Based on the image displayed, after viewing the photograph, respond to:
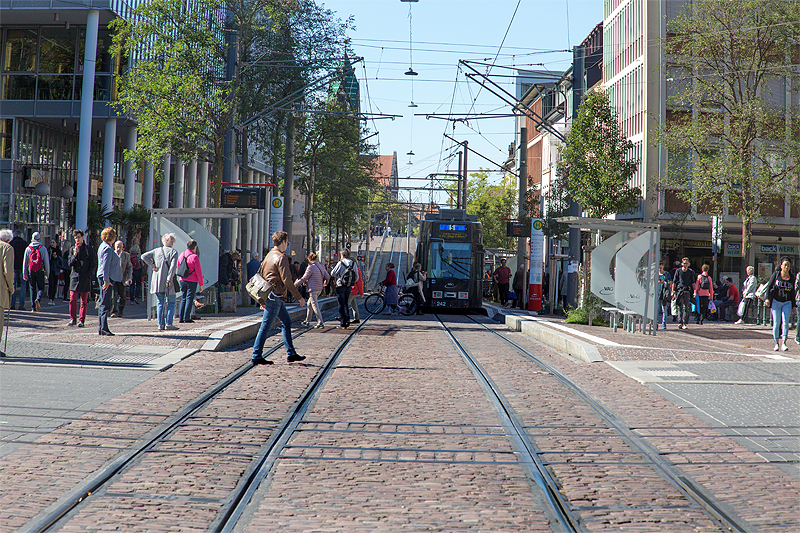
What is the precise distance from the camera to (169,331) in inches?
618

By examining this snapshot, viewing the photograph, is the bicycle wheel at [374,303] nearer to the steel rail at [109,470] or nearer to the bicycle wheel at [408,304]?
the bicycle wheel at [408,304]

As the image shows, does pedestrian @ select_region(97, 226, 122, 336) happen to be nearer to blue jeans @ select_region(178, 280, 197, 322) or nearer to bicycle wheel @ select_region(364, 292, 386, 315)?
blue jeans @ select_region(178, 280, 197, 322)

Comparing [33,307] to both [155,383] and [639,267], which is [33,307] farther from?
[639,267]

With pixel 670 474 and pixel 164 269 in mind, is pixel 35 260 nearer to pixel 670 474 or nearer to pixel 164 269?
pixel 164 269

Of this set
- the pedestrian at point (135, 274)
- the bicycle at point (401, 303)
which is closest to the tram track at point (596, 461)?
the pedestrian at point (135, 274)

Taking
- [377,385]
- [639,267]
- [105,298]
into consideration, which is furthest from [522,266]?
[377,385]

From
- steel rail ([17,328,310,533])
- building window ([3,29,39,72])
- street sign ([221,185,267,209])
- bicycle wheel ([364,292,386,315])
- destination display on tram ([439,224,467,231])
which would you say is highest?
building window ([3,29,39,72])

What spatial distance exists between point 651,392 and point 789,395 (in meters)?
1.64

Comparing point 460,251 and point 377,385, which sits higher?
point 460,251

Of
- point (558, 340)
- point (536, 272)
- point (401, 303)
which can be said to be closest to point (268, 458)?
point (558, 340)

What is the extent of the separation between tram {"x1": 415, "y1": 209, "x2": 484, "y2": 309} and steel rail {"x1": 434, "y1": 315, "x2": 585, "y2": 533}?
19.0 m

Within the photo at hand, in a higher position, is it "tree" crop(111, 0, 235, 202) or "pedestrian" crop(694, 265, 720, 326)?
"tree" crop(111, 0, 235, 202)

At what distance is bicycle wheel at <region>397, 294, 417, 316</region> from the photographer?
98.2ft

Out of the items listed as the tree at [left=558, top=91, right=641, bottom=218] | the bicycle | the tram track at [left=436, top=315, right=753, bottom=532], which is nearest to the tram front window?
the bicycle
